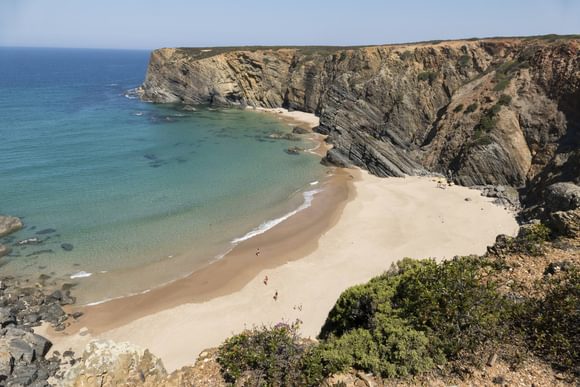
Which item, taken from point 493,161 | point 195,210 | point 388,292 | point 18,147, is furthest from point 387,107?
point 18,147

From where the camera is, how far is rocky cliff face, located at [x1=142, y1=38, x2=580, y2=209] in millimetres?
41156

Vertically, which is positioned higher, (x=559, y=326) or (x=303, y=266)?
(x=559, y=326)

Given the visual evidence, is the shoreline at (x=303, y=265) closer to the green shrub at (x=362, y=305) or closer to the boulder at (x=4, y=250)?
the green shrub at (x=362, y=305)

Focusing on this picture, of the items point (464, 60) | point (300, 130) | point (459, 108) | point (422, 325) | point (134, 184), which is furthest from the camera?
point (300, 130)

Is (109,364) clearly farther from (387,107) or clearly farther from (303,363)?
(387,107)

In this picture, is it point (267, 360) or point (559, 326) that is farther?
point (267, 360)

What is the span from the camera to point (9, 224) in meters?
30.2

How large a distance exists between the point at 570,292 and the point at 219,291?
61.2 feet

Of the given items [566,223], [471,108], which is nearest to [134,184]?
[566,223]

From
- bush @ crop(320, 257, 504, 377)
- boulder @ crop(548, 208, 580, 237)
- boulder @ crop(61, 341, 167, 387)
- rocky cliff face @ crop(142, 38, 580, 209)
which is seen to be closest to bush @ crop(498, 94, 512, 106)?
rocky cliff face @ crop(142, 38, 580, 209)

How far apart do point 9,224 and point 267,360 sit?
95.9 ft

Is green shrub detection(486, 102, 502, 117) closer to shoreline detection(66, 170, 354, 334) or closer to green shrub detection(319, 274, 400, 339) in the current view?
shoreline detection(66, 170, 354, 334)

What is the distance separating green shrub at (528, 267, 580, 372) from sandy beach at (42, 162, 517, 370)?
39.0ft

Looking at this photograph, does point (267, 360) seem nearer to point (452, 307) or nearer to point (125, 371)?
point (125, 371)
